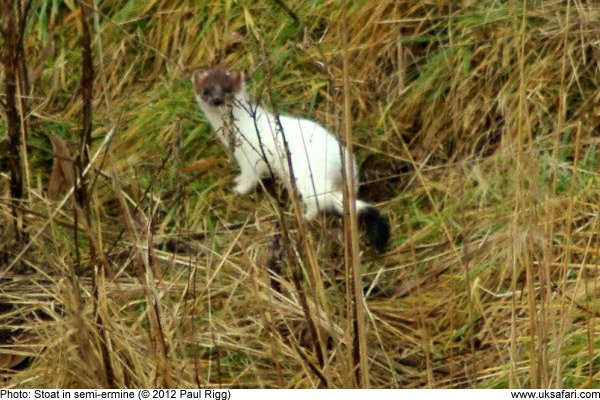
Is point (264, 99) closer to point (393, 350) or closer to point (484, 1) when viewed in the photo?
point (484, 1)

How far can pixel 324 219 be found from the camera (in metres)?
2.64

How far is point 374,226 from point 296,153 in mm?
479

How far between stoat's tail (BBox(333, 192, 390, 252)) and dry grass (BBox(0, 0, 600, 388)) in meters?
0.05

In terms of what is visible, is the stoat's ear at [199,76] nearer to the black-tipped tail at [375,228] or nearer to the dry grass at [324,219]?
the dry grass at [324,219]

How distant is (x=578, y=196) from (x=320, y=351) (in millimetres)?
1402

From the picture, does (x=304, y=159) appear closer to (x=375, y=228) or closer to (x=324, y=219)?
(x=375, y=228)

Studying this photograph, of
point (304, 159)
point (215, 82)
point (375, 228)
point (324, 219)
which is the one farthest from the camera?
point (215, 82)

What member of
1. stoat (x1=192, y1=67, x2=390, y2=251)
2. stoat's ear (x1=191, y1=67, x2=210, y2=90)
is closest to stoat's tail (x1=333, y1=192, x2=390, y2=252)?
stoat (x1=192, y1=67, x2=390, y2=251)

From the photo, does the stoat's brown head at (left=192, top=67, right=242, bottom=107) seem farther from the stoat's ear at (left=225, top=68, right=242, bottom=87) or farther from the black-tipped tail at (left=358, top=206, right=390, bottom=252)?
the black-tipped tail at (left=358, top=206, right=390, bottom=252)

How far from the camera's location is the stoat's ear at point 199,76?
4438 millimetres

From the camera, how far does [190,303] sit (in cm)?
332

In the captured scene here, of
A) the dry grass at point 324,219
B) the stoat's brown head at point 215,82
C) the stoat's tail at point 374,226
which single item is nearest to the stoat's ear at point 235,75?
the stoat's brown head at point 215,82

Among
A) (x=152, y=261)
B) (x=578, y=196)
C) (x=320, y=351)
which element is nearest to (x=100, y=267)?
(x=152, y=261)

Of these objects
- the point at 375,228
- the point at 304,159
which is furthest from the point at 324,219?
the point at 304,159
